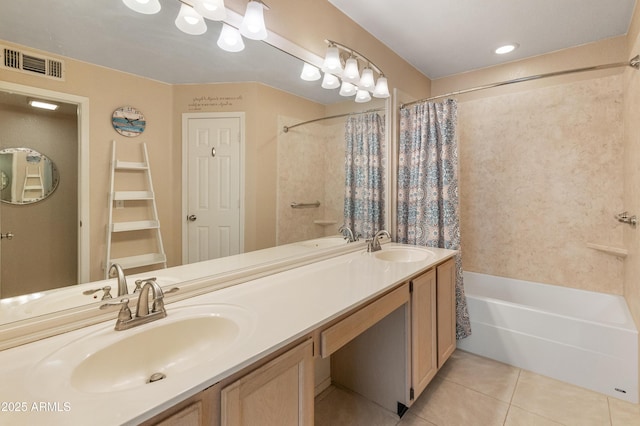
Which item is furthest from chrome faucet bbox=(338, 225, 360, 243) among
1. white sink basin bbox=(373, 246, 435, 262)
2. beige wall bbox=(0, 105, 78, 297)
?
beige wall bbox=(0, 105, 78, 297)

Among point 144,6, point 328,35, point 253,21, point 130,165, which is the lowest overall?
point 130,165

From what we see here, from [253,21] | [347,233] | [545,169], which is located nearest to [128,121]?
[253,21]

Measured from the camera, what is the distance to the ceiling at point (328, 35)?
0.95 metres

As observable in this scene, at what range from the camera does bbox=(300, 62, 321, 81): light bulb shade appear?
1.73 meters

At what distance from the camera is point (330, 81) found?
1.89 meters

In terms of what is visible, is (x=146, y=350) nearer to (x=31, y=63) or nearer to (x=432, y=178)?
(x=31, y=63)

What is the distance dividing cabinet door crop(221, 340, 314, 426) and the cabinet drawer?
9 cm

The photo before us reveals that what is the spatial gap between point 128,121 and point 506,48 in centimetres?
281

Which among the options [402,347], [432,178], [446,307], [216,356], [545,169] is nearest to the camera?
[216,356]

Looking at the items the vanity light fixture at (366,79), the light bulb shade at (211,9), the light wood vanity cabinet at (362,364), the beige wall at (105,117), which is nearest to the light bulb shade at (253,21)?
the light bulb shade at (211,9)

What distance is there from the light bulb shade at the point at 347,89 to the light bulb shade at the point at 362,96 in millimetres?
52

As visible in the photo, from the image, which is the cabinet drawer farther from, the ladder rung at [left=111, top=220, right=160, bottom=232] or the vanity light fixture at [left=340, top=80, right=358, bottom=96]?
the vanity light fixture at [left=340, top=80, right=358, bottom=96]

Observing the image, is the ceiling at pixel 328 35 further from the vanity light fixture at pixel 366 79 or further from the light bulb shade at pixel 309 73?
the vanity light fixture at pixel 366 79

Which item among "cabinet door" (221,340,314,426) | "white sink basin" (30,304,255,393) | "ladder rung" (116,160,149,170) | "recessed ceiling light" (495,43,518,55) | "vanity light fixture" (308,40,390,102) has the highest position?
"recessed ceiling light" (495,43,518,55)
